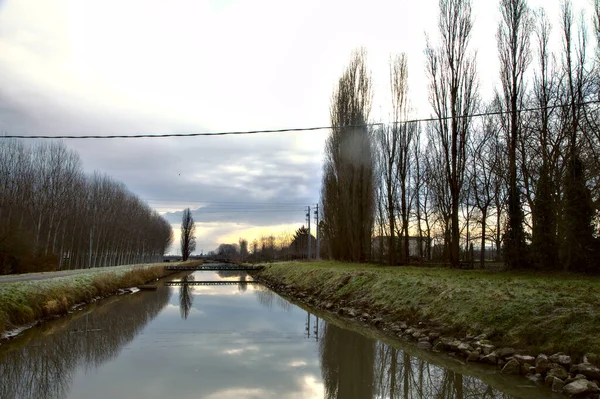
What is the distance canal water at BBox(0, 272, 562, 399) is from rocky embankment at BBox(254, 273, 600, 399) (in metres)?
0.28

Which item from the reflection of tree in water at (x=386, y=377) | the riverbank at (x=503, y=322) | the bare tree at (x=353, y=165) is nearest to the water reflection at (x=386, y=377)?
the reflection of tree in water at (x=386, y=377)

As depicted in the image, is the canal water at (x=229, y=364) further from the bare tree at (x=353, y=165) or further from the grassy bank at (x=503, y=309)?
the bare tree at (x=353, y=165)

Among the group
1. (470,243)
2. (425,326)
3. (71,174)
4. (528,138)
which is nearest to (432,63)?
(528,138)

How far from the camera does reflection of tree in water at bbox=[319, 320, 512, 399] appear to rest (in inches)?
256

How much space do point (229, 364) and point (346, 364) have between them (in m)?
2.21

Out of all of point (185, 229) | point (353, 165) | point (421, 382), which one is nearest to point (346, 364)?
point (421, 382)

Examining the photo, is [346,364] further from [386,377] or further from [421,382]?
[421,382]

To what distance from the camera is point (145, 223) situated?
74.9m

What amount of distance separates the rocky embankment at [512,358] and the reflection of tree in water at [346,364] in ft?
3.73

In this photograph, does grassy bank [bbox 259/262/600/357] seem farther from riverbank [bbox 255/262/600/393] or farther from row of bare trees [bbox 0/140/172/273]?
row of bare trees [bbox 0/140/172/273]

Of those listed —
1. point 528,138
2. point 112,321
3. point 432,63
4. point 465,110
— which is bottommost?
point 112,321

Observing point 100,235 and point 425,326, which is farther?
point 100,235

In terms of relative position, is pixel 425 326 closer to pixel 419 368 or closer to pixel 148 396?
pixel 419 368

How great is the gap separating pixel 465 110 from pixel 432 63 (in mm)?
2993
